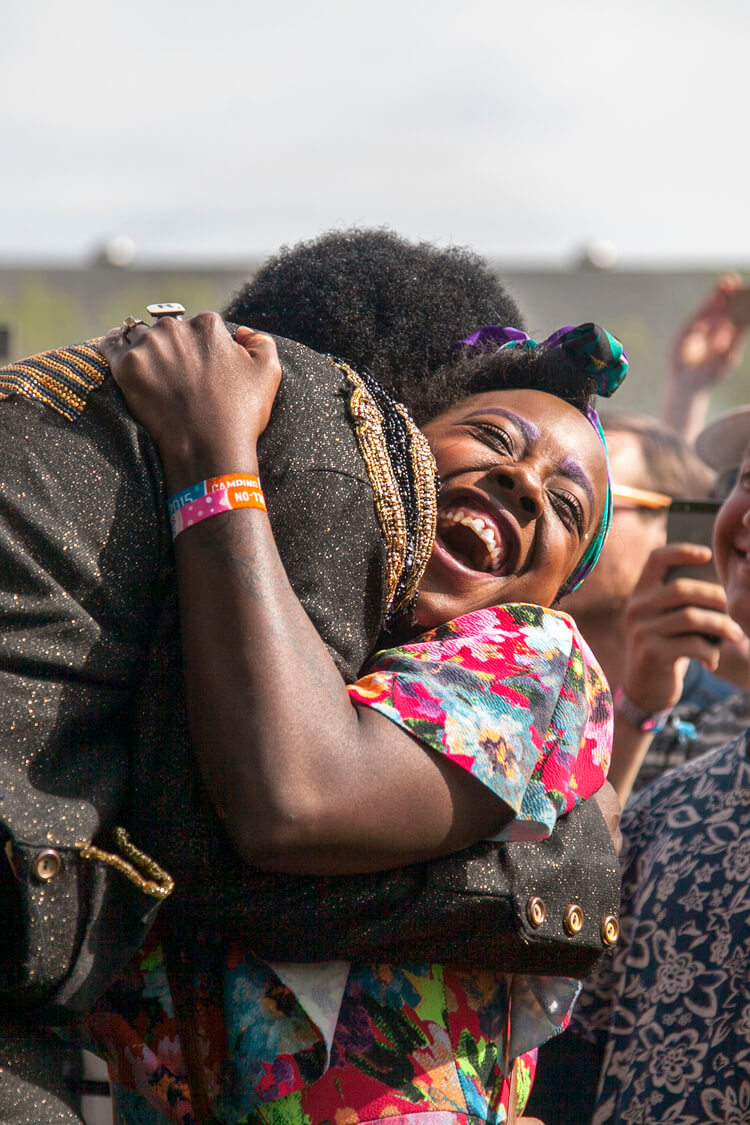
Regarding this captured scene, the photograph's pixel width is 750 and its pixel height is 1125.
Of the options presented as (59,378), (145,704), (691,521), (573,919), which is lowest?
(691,521)

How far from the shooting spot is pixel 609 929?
167cm

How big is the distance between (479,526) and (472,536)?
2 cm

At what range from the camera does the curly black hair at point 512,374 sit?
1.99 metres

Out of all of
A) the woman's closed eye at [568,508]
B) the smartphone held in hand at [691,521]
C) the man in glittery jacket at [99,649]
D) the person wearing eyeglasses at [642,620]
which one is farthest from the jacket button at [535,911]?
the smartphone held in hand at [691,521]

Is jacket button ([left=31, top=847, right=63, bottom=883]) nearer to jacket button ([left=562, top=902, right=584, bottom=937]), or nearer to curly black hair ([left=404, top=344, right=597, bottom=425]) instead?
jacket button ([left=562, top=902, right=584, bottom=937])

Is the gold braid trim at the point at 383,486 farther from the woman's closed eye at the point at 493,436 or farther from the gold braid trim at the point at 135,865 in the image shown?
the gold braid trim at the point at 135,865

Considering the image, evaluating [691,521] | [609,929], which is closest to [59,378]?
[609,929]

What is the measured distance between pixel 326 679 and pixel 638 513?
6.90ft

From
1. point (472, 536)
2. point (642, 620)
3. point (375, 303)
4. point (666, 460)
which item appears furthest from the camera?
point (666, 460)

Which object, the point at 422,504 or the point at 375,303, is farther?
the point at 375,303

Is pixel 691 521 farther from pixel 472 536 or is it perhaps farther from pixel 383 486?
pixel 383 486

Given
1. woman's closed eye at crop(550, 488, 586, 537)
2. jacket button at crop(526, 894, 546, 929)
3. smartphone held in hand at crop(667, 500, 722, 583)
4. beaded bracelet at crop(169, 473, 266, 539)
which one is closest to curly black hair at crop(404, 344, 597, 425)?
woman's closed eye at crop(550, 488, 586, 537)

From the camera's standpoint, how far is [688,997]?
7.73 feet

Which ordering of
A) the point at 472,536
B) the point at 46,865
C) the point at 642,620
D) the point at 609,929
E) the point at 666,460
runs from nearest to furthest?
the point at 46,865, the point at 609,929, the point at 472,536, the point at 642,620, the point at 666,460
